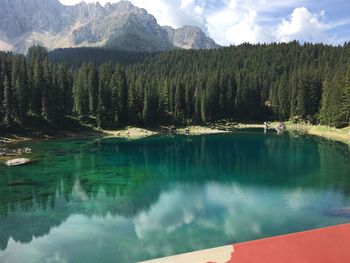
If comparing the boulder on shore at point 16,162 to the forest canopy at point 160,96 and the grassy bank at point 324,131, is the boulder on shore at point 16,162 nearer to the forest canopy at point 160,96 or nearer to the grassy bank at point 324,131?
the forest canopy at point 160,96

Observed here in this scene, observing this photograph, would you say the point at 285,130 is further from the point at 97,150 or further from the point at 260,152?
the point at 97,150

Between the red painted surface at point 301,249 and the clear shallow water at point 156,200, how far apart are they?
797 inches

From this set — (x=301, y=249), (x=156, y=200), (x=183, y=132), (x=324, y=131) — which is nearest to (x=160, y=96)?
(x=183, y=132)

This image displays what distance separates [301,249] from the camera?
8891mm

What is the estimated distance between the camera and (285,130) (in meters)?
132

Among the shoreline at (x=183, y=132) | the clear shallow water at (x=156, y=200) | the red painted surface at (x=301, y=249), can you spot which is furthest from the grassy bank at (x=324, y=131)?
the red painted surface at (x=301, y=249)

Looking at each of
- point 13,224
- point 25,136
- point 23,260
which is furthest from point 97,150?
point 23,260

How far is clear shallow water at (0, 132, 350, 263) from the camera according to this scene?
31.2 meters

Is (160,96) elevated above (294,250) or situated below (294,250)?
above

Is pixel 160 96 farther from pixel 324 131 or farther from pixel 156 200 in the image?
pixel 156 200

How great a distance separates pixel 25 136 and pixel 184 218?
72.4 metres

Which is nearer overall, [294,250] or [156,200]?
[294,250]

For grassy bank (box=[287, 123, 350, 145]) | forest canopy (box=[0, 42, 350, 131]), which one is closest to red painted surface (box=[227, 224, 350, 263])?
grassy bank (box=[287, 123, 350, 145])

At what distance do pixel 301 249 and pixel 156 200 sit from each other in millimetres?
36361
